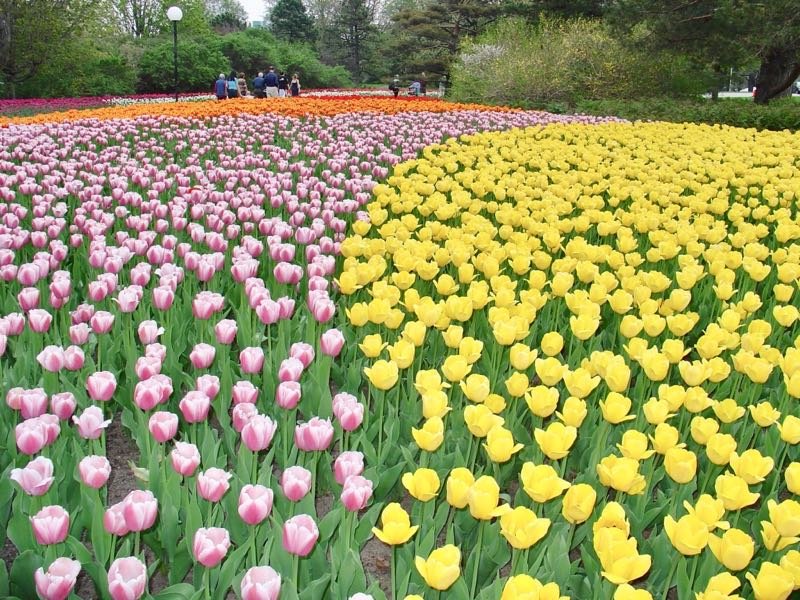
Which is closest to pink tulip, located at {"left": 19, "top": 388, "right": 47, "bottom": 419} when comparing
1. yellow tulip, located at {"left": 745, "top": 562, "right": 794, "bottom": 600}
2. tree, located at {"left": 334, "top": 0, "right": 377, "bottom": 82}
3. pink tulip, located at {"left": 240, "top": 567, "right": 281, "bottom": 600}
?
pink tulip, located at {"left": 240, "top": 567, "right": 281, "bottom": 600}

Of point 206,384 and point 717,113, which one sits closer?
point 206,384

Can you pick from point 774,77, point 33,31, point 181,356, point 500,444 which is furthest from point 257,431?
point 33,31

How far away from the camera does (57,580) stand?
1.44 m

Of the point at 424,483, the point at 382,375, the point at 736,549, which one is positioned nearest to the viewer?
the point at 736,549

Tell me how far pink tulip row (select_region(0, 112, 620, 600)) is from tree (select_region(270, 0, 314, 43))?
5441 cm

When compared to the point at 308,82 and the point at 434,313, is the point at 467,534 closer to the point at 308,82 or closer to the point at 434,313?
the point at 434,313

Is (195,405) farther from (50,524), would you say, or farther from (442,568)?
(442,568)

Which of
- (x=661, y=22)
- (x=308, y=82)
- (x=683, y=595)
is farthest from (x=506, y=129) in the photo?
(x=308, y=82)

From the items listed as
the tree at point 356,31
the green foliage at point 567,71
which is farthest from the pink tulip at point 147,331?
the tree at point 356,31

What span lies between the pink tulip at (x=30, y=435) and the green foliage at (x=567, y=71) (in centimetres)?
1830

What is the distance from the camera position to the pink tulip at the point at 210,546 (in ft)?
5.08

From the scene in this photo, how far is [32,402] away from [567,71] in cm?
2006

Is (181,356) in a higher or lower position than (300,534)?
lower

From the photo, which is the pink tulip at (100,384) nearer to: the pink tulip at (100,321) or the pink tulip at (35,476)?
the pink tulip at (35,476)
